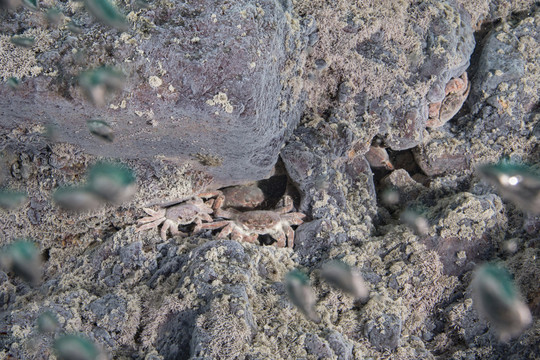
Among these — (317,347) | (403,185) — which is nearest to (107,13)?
(317,347)

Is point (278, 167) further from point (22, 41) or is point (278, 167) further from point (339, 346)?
point (22, 41)

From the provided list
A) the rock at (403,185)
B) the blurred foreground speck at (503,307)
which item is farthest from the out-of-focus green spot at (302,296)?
the rock at (403,185)

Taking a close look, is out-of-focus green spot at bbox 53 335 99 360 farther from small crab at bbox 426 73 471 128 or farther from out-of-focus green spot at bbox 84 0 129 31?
small crab at bbox 426 73 471 128

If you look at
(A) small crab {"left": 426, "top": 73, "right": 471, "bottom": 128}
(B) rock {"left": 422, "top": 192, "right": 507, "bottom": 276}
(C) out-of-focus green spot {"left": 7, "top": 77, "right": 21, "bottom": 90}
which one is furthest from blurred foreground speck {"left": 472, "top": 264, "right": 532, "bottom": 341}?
(C) out-of-focus green spot {"left": 7, "top": 77, "right": 21, "bottom": 90}

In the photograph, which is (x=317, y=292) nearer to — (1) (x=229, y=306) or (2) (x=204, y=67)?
(1) (x=229, y=306)

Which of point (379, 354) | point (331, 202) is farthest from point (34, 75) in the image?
point (379, 354)

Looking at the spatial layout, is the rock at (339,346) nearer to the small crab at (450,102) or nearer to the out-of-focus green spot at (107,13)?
the out-of-focus green spot at (107,13)
